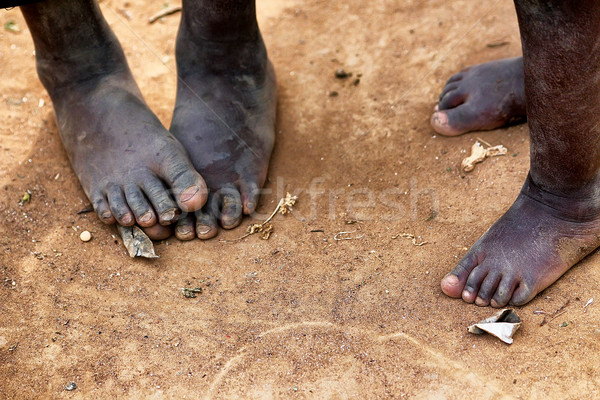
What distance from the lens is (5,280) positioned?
185 cm

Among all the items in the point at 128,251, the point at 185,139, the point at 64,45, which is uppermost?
the point at 64,45

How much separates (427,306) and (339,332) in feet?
0.83

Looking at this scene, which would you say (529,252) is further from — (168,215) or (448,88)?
(168,215)

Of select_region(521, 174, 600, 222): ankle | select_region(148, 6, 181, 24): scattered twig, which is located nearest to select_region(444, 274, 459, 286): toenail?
select_region(521, 174, 600, 222): ankle

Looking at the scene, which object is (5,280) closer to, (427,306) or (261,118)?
(261,118)

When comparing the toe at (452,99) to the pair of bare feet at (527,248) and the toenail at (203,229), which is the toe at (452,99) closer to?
the pair of bare feet at (527,248)

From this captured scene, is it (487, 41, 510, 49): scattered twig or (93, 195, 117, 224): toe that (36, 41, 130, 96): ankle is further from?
(487, 41, 510, 49): scattered twig

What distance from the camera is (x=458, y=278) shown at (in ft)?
5.72

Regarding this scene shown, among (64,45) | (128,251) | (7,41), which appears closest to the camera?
(128,251)

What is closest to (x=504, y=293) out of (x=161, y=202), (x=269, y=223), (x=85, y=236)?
(x=269, y=223)

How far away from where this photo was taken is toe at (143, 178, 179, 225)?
6.45 feet

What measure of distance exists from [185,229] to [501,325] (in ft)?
3.22

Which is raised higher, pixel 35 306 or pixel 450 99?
pixel 450 99

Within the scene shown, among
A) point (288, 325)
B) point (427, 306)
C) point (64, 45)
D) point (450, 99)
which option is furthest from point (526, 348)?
point (64, 45)
